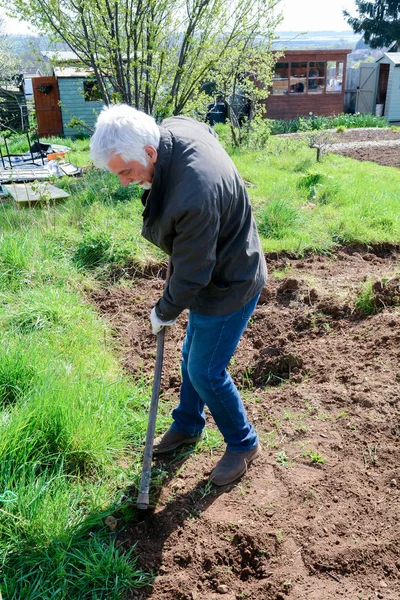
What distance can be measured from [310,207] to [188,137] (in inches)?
203

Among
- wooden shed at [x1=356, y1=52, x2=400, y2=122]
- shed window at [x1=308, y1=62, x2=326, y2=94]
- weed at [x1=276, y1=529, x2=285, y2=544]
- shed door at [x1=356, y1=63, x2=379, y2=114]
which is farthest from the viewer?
shed door at [x1=356, y1=63, x2=379, y2=114]

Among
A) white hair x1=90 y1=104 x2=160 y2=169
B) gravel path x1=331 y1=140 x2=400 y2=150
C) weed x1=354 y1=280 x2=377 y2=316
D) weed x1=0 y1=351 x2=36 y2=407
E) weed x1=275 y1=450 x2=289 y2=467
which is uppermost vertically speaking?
white hair x1=90 y1=104 x2=160 y2=169

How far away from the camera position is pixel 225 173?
2.20m

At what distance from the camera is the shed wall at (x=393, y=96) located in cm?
2303

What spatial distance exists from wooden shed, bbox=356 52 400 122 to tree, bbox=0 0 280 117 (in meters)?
16.3

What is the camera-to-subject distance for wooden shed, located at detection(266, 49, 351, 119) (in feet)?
72.9

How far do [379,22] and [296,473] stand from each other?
118 ft

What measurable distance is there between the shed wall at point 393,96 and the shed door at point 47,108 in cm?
1391

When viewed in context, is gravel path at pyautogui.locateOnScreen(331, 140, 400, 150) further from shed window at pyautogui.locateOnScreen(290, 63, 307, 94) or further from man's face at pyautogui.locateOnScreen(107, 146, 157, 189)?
man's face at pyautogui.locateOnScreen(107, 146, 157, 189)

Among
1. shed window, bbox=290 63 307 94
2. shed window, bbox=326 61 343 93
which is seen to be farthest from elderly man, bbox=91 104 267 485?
shed window, bbox=326 61 343 93

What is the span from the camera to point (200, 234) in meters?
2.12

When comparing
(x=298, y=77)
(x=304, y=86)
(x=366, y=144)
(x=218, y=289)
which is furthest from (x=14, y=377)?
(x=298, y=77)

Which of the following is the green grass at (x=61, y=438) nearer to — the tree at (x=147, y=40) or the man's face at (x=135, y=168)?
the man's face at (x=135, y=168)

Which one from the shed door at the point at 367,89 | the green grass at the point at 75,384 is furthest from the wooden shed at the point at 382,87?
the green grass at the point at 75,384
